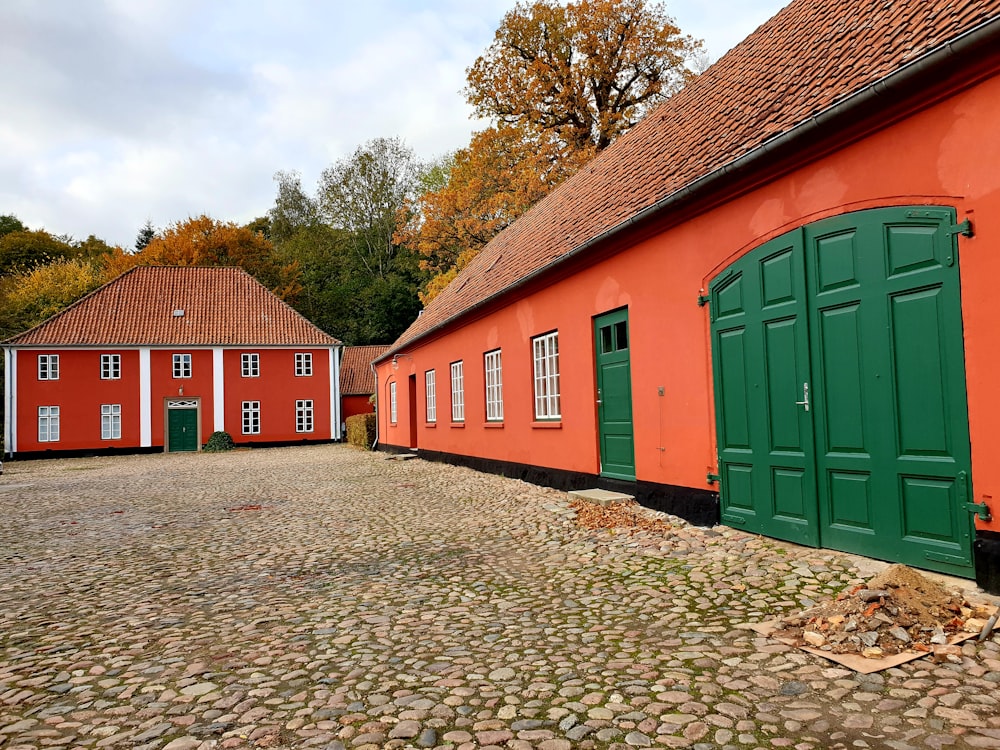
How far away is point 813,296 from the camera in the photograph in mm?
5594

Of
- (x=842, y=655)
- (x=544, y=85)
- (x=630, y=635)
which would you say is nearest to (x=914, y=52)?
(x=842, y=655)

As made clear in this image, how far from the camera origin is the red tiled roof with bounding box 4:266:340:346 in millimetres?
30859

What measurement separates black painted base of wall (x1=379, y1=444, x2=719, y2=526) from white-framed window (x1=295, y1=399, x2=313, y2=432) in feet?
69.6

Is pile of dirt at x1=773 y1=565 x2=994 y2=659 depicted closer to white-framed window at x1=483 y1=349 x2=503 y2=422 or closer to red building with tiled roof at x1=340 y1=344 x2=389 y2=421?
white-framed window at x1=483 y1=349 x2=503 y2=422

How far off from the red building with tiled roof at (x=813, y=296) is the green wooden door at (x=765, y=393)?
21 millimetres

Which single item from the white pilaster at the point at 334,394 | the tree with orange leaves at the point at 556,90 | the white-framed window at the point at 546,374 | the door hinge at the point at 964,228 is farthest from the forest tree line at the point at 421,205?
the door hinge at the point at 964,228

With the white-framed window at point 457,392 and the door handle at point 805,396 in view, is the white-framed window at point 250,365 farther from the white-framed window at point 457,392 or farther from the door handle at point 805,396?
the door handle at point 805,396

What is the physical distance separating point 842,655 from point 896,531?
5.45ft

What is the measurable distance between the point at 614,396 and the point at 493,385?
4878 mm

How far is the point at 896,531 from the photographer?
→ 4852 mm

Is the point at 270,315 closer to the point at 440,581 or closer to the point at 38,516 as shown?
the point at 38,516

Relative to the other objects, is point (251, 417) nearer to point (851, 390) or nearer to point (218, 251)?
point (218, 251)

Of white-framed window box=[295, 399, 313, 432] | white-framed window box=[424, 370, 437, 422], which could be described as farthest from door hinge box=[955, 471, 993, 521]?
white-framed window box=[295, 399, 313, 432]

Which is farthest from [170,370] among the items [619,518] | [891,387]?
[891,387]
